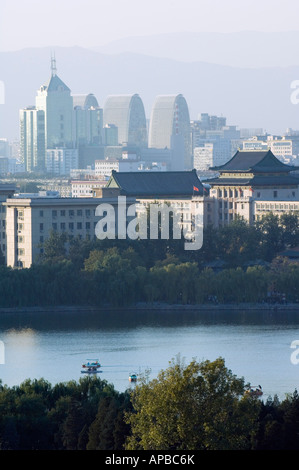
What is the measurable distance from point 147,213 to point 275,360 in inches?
727

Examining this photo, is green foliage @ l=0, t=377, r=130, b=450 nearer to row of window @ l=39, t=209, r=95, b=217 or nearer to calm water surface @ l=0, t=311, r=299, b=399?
calm water surface @ l=0, t=311, r=299, b=399

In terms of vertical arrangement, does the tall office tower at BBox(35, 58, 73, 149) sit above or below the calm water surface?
above

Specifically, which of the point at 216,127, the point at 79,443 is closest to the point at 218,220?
the point at 79,443

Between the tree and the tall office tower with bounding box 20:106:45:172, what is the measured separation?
4826 inches

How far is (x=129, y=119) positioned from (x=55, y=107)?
16.6 meters

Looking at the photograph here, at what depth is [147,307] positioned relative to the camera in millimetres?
42938

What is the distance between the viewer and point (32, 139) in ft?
480

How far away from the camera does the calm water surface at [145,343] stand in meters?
31.2

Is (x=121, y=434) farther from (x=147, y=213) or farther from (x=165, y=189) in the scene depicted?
(x=165, y=189)

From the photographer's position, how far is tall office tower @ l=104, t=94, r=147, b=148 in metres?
168

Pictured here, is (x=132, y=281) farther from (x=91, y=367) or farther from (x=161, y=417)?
(x=161, y=417)

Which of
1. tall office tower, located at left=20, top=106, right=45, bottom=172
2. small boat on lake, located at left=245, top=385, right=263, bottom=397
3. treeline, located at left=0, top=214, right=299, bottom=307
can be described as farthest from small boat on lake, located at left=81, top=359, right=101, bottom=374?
tall office tower, located at left=20, top=106, right=45, bottom=172

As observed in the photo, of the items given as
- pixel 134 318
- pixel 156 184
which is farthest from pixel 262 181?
pixel 134 318

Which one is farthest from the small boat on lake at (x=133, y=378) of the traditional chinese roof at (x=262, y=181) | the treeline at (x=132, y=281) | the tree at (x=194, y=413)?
the traditional chinese roof at (x=262, y=181)
